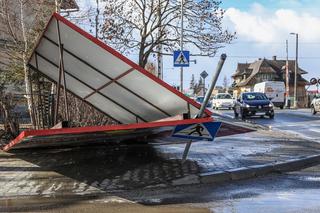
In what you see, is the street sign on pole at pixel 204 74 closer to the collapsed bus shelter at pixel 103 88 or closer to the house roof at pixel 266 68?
the collapsed bus shelter at pixel 103 88

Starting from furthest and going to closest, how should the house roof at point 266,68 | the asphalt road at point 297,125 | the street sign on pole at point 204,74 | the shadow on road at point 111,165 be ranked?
the house roof at point 266,68 → the street sign on pole at point 204,74 → the asphalt road at point 297,125 → the shadow on road at point 111,165

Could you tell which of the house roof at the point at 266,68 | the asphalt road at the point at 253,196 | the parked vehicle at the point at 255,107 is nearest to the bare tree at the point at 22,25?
the asphalt road at the point at 253,196

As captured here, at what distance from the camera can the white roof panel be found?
8234mm

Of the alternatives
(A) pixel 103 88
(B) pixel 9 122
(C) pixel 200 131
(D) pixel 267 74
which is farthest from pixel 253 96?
(D) pixel 267 74

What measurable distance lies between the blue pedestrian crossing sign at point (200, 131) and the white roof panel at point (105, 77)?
291 millimetres

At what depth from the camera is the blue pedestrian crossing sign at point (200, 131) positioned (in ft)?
29.8

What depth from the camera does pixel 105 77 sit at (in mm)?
9641

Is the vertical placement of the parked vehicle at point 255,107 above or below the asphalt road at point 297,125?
above

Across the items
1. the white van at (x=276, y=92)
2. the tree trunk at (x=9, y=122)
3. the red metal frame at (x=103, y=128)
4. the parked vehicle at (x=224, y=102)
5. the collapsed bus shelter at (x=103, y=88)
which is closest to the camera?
the red metal frame at (x=103, y=128)

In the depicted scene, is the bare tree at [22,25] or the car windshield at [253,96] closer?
the bare tree at [22,25]

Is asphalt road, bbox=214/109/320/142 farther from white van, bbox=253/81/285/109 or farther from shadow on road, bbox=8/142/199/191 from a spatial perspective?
white van, bbox=253/81/285/109

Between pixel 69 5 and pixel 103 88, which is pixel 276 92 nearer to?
pixel 69 5

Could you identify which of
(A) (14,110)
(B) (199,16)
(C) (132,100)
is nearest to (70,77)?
(C) (132,100)

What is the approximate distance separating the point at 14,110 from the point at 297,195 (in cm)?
844
